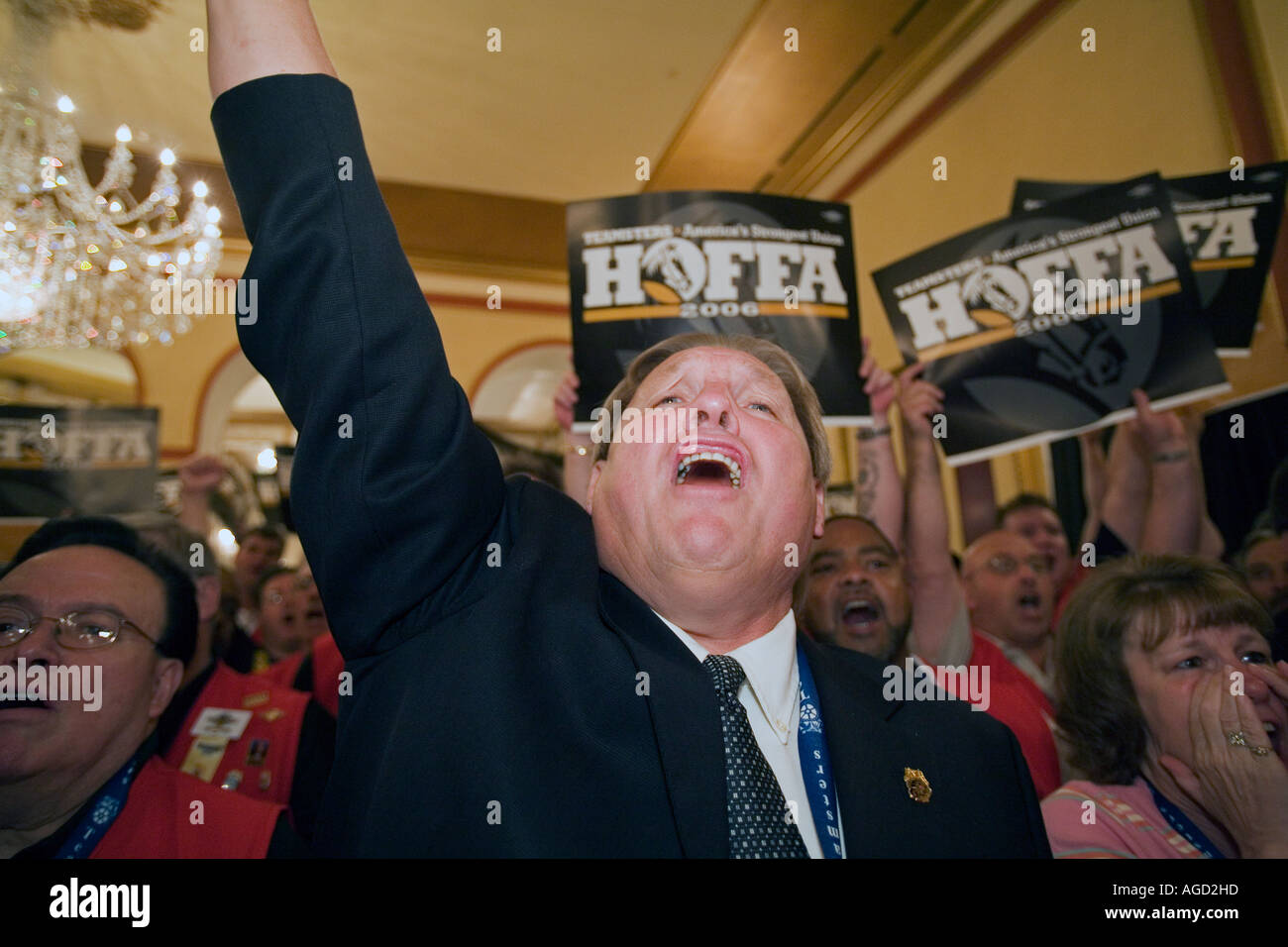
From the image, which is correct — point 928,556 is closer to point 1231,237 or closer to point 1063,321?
point 1063,321

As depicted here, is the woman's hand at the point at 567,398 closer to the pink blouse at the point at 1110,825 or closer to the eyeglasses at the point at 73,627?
the eyeglasses at the point at 73,627

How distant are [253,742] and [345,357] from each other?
135 centimetres

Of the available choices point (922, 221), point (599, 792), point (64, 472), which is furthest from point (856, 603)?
point (922, 221)

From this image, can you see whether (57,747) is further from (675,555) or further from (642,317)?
(642,317)

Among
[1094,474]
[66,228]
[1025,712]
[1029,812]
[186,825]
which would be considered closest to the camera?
[1029,812]

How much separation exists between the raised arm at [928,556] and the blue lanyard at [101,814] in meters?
1.62

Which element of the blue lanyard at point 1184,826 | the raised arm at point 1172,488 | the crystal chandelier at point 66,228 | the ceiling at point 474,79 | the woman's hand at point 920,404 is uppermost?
the ceiling at point 474,79

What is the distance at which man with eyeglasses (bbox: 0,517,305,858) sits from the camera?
117 centimetres

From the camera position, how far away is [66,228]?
3.09 metres

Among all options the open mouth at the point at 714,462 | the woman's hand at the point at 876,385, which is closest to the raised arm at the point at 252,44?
the open mouth at the point at 714,462

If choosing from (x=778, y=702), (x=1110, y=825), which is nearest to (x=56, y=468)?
(x=778, y=702)

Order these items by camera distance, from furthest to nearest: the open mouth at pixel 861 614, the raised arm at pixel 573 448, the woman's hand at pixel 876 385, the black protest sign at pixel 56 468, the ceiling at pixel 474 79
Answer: the ceiling at pixel 474 79 < the black protest sign at pixel 56 468 < the open mouth at pixel 861 614 < the woman's hand at pixel 876 385 < the raised arm at pixel 573 448

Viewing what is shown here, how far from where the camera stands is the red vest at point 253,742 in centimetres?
174

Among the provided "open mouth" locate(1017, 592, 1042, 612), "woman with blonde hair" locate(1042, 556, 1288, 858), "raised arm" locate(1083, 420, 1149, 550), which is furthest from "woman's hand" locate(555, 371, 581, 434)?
"raised arm" locate(1083, 420, 1149, 550)
